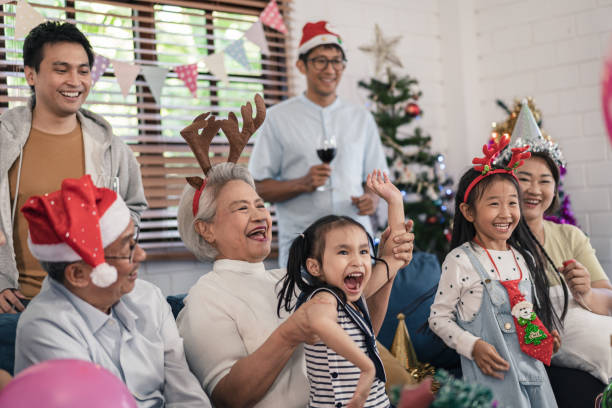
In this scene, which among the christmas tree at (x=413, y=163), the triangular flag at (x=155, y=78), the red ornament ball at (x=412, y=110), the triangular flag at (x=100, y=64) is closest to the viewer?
the triangular flag at (x=100, y=64)

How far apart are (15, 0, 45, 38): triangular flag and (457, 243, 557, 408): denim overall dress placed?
2.17 m

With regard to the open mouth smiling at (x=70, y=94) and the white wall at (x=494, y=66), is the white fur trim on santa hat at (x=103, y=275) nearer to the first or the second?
the open mouth smiling at (x=70, y=94)

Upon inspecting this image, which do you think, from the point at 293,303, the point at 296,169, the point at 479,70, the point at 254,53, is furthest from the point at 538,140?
A: the point at 479,70

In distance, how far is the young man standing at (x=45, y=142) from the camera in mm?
2158

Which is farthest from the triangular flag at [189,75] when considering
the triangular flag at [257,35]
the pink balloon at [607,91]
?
the pink balloon at [607,91]

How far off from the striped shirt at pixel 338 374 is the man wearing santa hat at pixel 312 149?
1.44 m

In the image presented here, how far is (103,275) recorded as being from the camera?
133 cm

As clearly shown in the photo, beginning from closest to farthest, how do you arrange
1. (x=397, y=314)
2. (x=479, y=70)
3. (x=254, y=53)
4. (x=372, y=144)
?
(x=397, y=314), (x=372, y=144), (x=254, y=53), (x=479, y=70)

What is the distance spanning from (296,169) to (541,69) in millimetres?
2218

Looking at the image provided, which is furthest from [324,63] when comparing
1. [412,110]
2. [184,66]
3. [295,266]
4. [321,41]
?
[295,266]

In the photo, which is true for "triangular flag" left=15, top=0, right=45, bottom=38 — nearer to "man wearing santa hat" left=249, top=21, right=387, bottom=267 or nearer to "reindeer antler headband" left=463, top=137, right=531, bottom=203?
"man wearing santa hat" left=249, top=21, right=387, bottom=267

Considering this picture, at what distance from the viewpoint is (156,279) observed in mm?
3691

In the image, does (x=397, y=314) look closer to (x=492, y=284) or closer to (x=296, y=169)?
(x=492, y=284)

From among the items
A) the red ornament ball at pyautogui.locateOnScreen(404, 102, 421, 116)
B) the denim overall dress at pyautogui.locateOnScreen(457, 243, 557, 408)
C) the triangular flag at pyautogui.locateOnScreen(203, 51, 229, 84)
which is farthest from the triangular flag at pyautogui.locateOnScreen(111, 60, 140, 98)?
the denim overall dress at pyautogui.locateOnScreen(457, 243, 557, 408)
